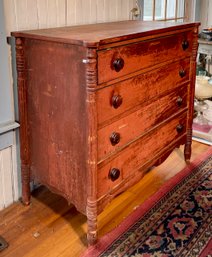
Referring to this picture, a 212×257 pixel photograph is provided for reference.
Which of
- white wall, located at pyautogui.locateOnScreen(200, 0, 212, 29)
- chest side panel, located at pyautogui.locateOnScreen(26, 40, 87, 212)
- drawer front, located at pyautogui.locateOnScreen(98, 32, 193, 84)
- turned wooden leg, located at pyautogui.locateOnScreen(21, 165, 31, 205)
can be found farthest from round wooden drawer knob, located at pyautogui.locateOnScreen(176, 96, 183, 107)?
white wall, located at pyautogui.locateOnScreen(200, 0, 212, 29)

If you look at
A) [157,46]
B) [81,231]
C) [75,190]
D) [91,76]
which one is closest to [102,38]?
[91,76]

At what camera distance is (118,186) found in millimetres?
1820

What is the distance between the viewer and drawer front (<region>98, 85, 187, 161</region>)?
1668 mm

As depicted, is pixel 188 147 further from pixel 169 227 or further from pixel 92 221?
pixel 92 221

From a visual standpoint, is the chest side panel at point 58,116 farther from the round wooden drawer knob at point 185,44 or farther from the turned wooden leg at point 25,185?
the round wooden drawer knob at point 185,44

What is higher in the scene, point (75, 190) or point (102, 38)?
point (102, 38)

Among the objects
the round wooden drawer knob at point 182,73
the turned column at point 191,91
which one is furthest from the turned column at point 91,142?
the turned column at point 191,91

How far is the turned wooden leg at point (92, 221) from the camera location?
1.67 m

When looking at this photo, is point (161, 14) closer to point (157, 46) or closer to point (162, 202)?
point (157, 46)

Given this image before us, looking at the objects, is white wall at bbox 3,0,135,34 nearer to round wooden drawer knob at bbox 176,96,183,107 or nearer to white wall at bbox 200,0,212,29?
round wooden drawer knob at bbox 176,96,183,107

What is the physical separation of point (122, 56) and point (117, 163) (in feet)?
1.71

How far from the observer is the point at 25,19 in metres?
1.86

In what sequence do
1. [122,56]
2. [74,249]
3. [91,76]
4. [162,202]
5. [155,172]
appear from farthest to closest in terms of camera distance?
[155,172]
[162,202]
[74,249]
[122,56]
[91,76]

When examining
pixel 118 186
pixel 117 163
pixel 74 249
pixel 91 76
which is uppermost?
pixel 91 76
